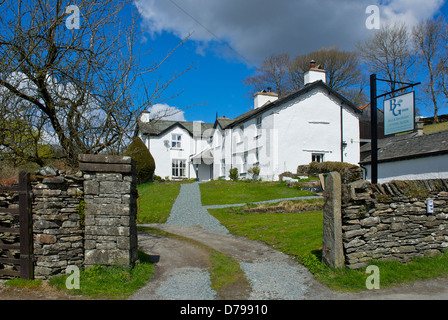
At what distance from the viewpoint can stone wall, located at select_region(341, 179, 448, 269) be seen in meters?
6.77

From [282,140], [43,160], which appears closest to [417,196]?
[43,160]

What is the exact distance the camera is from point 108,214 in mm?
6574

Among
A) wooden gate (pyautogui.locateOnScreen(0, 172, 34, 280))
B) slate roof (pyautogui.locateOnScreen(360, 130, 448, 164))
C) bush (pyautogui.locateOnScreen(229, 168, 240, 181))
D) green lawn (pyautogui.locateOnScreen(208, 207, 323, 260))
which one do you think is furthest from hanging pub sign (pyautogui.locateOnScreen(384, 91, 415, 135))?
Result: bush (pyautogui.locateOnScreen(229, 168, 240, 181))

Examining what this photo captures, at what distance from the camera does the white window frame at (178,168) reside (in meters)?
36.5

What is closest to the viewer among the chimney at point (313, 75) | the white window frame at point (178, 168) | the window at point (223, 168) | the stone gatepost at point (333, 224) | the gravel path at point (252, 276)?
the gravel path at point (252, 276)

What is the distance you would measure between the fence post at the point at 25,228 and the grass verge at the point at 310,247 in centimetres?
571

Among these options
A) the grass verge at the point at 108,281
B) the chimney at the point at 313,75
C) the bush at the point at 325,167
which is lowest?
the grass verge at the point at 108,281

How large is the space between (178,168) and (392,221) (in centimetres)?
3073

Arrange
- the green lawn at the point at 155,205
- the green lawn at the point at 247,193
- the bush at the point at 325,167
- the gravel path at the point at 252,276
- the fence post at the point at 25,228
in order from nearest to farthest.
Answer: the gravel path at the point at 252,276 < the fence post at the point at 25,228 < the green lawn at the point at 155,205 < the green lawn at the point at 247,193 < the bush at the point at 325,167

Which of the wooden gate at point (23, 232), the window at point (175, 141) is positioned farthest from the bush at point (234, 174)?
the wooden gate at point (23, 232)

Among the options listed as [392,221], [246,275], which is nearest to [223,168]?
[246,275]

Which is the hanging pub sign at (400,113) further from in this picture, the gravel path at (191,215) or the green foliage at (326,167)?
the green foliage at (326,167)

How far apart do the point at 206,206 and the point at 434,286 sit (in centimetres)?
1235
